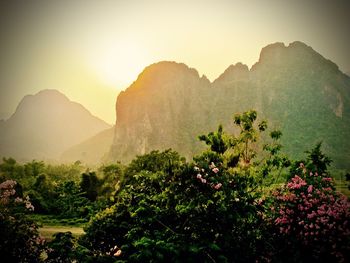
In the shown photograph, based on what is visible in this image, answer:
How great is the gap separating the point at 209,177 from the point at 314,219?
6.04 ft

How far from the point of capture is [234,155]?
763 inches

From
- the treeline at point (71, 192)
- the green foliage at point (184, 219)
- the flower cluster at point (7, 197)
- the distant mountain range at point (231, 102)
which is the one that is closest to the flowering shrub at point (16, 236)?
the flower cluster at point (7, 197)

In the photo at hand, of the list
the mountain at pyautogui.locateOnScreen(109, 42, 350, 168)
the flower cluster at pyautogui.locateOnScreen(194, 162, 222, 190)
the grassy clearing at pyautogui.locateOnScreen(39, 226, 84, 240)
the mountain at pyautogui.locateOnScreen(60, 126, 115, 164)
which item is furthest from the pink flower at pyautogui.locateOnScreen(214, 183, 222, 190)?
the mountain at pyautogui.locateOnScreen(60, 126, 115, 164)

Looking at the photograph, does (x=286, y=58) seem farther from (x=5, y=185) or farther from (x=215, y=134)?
(x=5, y=185)

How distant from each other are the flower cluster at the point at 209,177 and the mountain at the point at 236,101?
330ft

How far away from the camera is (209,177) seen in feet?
19.8

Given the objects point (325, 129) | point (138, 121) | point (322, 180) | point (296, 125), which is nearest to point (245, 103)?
point (296, 125)

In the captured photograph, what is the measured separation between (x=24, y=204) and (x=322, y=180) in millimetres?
6272

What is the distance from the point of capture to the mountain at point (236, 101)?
115 metres

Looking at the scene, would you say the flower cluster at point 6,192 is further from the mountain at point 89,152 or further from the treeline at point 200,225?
the mountain at point 89,152

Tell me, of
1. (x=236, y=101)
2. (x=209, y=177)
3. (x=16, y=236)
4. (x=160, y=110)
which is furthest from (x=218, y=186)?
(x=160, y=110)

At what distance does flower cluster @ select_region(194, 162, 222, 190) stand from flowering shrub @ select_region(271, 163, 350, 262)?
4.14ft

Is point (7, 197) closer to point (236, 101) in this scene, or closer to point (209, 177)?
point (209, 177)

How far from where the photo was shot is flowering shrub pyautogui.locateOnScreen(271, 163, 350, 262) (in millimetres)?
5090
